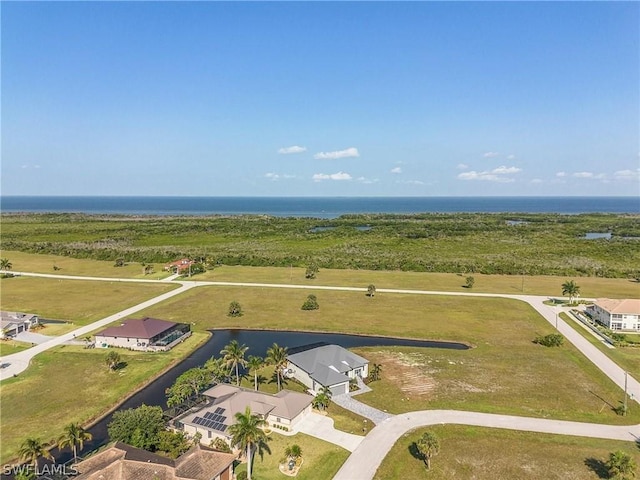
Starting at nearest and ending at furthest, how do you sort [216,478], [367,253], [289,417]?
[216,478] < [289,417] < [367,253]

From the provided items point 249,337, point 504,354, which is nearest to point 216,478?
point 249,337

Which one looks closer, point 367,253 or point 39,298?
point 39,298

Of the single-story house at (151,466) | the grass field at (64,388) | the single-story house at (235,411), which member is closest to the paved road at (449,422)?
the single-story house at (235,411)

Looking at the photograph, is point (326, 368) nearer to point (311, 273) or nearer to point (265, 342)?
point (265, 342)

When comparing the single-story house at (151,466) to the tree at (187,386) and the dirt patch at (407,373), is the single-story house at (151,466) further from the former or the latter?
the dirt patch at (407,373)

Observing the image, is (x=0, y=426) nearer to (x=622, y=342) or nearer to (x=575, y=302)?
(x=622, y=342)

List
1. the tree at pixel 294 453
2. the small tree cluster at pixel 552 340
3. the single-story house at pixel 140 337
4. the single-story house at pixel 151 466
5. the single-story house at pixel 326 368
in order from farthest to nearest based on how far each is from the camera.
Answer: the small tree cluster at pixel 552 340
the single-story house at pixel 140 337
the single-story house at pixel 326 368
the tree at pixel 294 453
the single-story house at pixel 151 466
